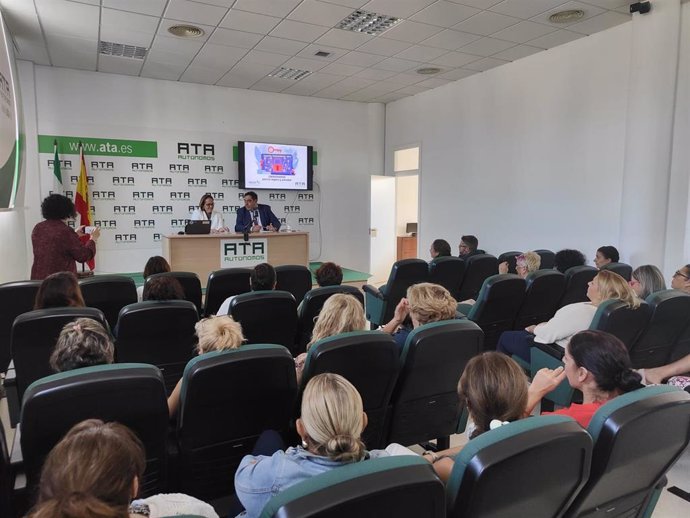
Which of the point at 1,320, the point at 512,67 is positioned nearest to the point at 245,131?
the point at 512,67

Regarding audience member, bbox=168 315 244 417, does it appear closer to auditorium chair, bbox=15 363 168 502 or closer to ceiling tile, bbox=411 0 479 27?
auditorium chair, bbox=15 363 168 502

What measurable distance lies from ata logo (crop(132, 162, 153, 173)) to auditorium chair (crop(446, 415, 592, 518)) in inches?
301

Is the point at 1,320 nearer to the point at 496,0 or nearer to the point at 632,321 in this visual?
the point at 632,321

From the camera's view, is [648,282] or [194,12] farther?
[194,12]

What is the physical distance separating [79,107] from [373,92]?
15.8 ft

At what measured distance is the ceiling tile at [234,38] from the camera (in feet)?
18.3

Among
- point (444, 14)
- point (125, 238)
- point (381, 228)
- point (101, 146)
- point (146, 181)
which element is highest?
point (444, 14)

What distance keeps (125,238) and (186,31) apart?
3547mm

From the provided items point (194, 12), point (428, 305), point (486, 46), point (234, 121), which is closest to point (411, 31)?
point (486, 46)

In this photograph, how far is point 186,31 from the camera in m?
5.58

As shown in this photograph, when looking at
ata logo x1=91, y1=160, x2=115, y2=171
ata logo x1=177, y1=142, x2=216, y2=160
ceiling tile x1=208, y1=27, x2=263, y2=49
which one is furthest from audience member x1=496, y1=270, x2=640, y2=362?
ata logo x1=91, y1=160, x2=115, y2=171

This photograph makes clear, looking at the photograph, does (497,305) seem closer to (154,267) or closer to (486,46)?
(154,267)

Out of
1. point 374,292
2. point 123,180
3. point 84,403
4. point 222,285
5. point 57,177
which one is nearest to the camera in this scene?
point 84,403

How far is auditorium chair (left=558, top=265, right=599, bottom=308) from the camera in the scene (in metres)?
4.22
